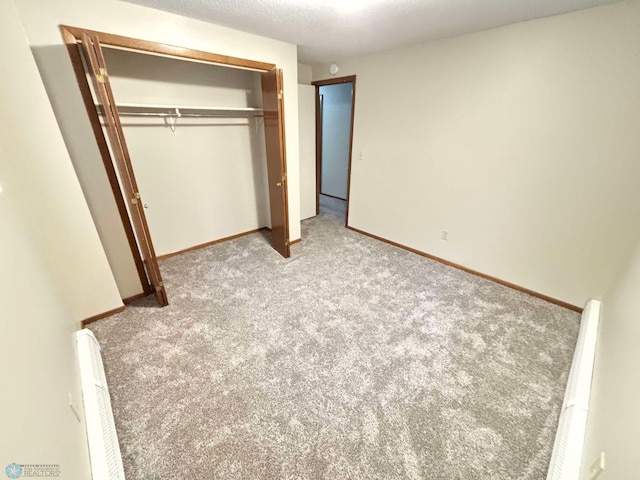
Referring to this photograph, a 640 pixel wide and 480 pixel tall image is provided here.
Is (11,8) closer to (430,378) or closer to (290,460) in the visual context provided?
(290,460)

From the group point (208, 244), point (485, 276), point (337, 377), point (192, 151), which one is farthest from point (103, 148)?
point (485, 276)

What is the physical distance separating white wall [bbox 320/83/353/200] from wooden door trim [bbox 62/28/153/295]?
3488 millimetres

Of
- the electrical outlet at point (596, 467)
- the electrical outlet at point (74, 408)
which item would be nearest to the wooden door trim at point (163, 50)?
the electrical outlet at point (74, 408)

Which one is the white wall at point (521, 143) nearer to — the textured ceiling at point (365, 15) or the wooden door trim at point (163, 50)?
the textured ceiling at point (365, 15)

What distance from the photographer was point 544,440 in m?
1.37

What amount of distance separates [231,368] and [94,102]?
2.18m

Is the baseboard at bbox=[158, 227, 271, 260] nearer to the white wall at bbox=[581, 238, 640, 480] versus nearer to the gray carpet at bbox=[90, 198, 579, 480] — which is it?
the gray carpet at bbox=[90, 198, 579, 480]

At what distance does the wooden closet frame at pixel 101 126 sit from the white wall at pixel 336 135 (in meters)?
2.15

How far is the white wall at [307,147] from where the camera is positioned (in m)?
3.79

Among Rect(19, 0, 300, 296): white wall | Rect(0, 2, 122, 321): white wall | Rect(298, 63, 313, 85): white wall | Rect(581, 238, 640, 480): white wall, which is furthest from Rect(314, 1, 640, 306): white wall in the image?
→ Rect(0, 2, 122, 321): white wall

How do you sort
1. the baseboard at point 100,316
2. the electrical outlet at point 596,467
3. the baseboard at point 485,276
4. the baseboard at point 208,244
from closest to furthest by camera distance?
the electrical outlet at point 596,467 < the baseboard at point 100,316 < the baseboard at point 485,276 < the baseboard at point 208,244

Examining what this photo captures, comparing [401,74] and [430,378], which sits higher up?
[401,74]

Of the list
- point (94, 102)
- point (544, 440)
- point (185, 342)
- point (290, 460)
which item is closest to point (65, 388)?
point (185, 342)

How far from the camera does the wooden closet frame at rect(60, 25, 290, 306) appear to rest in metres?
1.76
